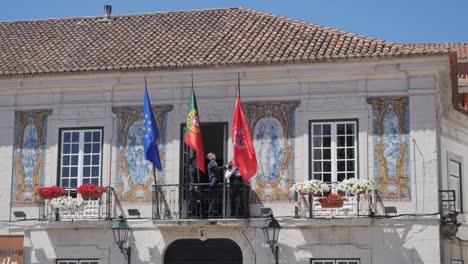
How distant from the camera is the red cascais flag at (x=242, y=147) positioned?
65.1ft

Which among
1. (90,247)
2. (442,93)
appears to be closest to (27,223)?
(90,247)

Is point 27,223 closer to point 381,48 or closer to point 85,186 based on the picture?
point 85,186

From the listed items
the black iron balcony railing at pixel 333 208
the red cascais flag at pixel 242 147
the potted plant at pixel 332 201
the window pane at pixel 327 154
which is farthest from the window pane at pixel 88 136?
the potted plant at pixel 332 201

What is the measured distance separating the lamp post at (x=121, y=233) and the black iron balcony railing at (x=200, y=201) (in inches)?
26.2

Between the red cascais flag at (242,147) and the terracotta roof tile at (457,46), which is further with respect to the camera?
the terracotta roof tile at (457,46)

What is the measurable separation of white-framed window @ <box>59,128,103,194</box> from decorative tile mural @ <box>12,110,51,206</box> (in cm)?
48

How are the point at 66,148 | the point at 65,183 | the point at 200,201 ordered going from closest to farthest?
the point at 200,201 < the point at 65,183 < the point at 66,148

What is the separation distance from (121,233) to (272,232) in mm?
3153

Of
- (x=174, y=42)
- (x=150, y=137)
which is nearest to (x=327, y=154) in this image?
(x=150, y=137)

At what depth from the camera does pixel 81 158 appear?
21.6 meters

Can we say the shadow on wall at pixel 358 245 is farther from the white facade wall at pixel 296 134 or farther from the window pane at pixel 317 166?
the window pane at pixel 317 166

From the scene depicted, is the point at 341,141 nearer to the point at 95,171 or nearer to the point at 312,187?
the point at 312,187

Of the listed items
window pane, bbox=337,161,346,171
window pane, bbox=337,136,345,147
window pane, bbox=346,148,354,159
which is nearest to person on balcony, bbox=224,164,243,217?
window pane, bbox=337,161,346,171

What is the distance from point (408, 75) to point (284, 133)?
108 inches
